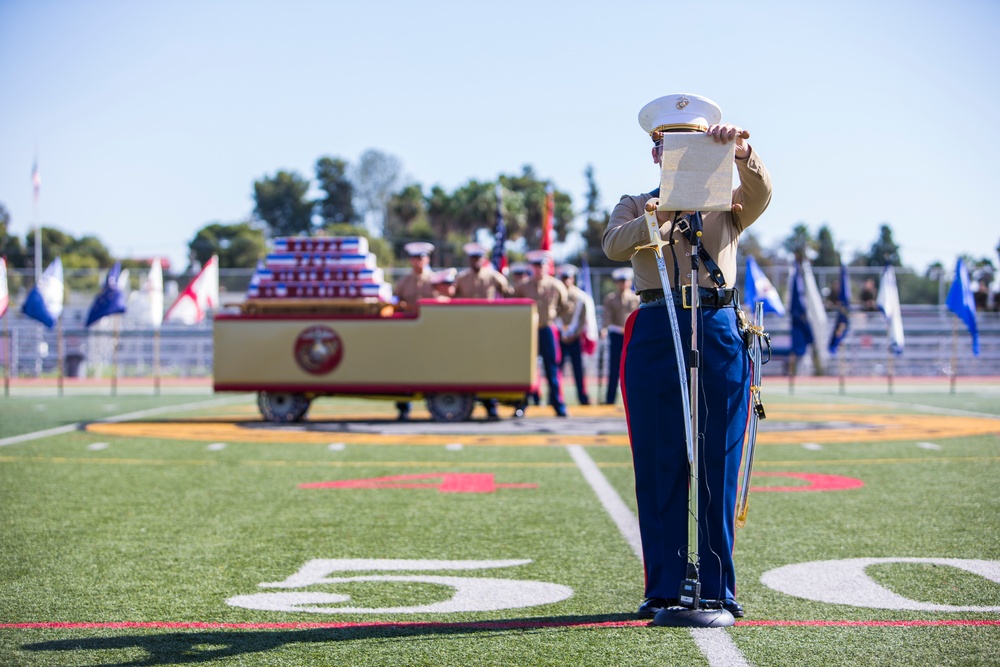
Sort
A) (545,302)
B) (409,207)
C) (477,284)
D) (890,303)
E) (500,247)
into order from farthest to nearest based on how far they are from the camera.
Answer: (409,207) < (890,303) < (500,247) < (545,302) < (477,284)

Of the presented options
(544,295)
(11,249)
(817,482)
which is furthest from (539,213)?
(817,482)

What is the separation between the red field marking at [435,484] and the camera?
26.4 feet

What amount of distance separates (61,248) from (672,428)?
70.8 metres

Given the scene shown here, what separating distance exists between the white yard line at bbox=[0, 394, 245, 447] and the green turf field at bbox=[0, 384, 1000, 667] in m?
0.21

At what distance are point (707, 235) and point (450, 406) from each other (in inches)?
381

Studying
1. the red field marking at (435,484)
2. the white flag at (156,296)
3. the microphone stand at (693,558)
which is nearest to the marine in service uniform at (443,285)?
the red field marking at (435,484)

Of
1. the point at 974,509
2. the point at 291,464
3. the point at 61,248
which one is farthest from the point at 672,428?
the point at 61,248

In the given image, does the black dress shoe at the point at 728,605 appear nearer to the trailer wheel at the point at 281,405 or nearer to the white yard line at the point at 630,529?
the white yard line at the point at 630,529

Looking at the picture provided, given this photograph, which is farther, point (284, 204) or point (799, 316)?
point (284, 204)

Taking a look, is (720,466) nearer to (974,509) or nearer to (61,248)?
(974,509)

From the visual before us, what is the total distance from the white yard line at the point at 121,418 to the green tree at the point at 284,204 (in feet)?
240

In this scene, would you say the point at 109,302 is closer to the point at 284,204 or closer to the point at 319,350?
the point at 319,350

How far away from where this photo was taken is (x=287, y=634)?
405 centimetres

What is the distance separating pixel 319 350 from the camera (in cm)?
1348
